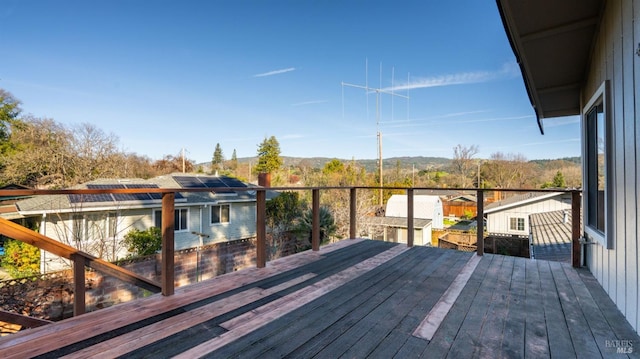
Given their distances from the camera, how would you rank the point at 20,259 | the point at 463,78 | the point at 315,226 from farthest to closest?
the point at 463,78, the point at 20,259, the point at 315,226

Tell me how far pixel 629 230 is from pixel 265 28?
12.2 meters

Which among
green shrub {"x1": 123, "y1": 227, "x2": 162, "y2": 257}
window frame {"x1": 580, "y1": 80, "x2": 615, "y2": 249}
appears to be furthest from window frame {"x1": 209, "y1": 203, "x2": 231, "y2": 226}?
window frame {"x1": 580, "y1": 80, "x2": 615, "y2": 249}

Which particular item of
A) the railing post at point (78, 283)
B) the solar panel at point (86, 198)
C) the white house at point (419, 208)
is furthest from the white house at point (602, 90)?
the solar panel at point (86, 198)

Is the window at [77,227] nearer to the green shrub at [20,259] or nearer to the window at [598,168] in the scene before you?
the green shrub at [20,259]

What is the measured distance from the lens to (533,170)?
19984mm

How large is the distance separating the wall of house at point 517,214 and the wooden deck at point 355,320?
43.1 ft

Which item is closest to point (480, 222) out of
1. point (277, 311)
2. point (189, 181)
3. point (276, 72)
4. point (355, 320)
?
point (355, 320)

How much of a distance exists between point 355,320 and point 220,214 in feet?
34.7

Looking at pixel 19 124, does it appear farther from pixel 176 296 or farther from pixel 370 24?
pixel 176 296

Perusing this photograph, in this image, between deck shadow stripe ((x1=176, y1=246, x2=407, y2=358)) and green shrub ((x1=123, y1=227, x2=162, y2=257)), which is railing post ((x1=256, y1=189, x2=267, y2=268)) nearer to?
deck shadow stripe ((x1=176, y1=246, x2=407, y2=358))

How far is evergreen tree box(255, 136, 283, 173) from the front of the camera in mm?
27672

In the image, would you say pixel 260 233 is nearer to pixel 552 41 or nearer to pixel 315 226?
pixel 315 226

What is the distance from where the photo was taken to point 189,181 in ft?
40.9

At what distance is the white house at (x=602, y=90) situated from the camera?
1934 mm
